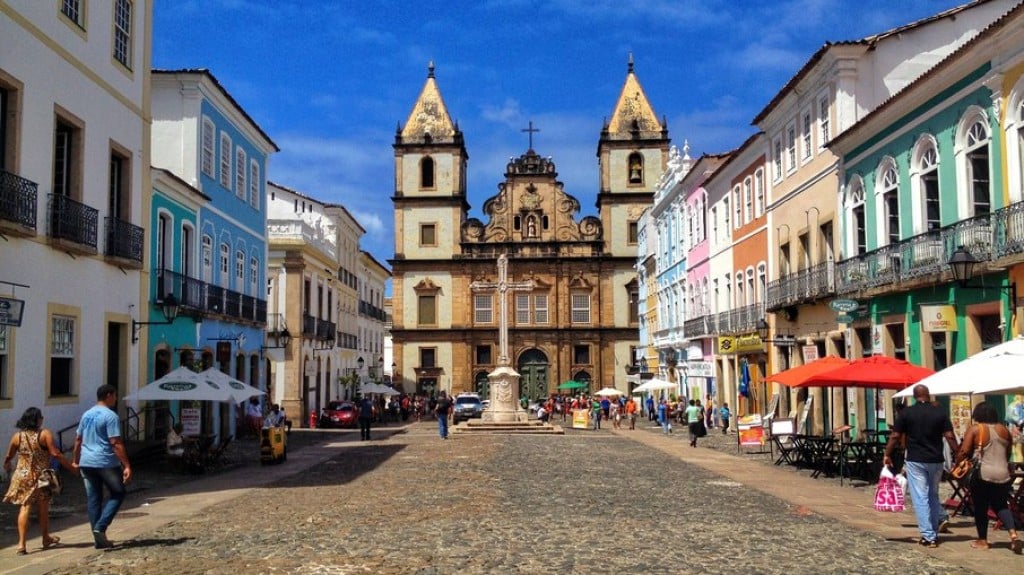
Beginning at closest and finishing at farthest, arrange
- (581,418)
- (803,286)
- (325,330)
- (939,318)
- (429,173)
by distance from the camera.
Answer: (939,318) → (803,286) → (581,418) → (325,330) → (429,173)

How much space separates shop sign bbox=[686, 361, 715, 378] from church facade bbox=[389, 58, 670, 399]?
92.4ft

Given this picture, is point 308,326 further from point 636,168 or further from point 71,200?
point 636,168

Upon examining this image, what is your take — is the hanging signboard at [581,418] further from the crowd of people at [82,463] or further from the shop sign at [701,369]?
the crowd of people at [82,463]

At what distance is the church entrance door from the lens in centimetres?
6875

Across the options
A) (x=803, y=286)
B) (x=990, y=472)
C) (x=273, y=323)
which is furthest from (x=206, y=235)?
(x=990, y=472)

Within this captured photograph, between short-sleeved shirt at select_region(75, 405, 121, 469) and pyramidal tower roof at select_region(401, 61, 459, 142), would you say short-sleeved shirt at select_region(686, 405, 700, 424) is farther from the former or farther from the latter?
pyramidal tower roof at select_region(401, 61, 459, 142)

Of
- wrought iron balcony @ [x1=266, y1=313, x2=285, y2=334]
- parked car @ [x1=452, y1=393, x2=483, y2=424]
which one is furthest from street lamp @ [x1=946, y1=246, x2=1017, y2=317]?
parked car @ [x1=452, y1=393, x2=483, y2=424]

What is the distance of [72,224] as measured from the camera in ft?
56.7

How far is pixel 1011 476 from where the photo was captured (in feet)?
33.9

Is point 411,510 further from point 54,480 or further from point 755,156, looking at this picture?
point 755,156

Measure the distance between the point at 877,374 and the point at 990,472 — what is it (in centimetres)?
666

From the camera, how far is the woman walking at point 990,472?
1003 cm

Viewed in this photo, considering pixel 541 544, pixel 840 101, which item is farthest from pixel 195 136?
pixel 541 544

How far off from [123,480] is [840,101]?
18.3 m
